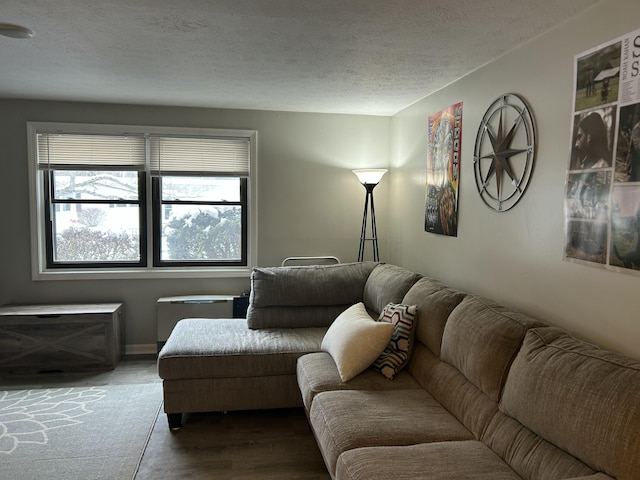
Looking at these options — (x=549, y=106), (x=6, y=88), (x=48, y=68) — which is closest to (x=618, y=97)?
(x=549, y=106)

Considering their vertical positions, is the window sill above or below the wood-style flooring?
above

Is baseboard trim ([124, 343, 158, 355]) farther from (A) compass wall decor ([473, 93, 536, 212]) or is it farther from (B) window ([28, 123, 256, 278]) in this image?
(A) compass wall decor ([473, 93, 536, 212])

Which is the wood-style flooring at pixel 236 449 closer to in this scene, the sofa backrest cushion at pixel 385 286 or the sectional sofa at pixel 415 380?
the sectional sofa at pixel 415 380

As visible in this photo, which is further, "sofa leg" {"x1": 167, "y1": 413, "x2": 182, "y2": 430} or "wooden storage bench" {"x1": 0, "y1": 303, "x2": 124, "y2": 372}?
"wooden storage bench" {"x1": 0, "y1": 303, "x2": 124, "y2": 372}

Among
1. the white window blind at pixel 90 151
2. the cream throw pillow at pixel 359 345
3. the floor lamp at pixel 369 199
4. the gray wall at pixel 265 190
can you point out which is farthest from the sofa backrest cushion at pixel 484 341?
the white window blind at pixel 90 151

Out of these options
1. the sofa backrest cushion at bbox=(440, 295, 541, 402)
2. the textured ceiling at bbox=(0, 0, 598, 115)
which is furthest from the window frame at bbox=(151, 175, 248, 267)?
the sofa backrest cushion at bbox=(440, 295, 541, 402)

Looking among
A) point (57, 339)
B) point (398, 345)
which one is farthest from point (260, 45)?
point (57, 339)

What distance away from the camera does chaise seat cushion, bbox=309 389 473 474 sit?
199 cm

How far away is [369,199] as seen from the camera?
15.5 ft

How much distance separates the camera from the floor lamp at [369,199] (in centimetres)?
432

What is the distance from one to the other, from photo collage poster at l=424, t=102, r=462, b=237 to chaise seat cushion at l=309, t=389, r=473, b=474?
53.7 inches

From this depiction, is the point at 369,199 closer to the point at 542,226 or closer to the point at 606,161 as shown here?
the point at 542,226

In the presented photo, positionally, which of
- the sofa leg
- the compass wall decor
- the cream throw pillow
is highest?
the compass wall decor

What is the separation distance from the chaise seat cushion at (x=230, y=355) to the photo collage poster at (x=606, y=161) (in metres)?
1.77
